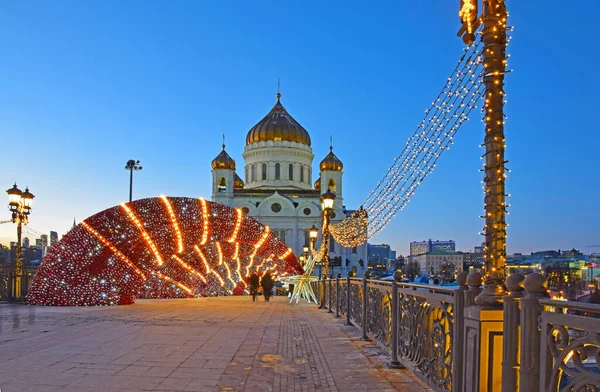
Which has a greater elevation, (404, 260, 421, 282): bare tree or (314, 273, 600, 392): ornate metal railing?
(314, 273, 600, 392): ornate metal railing

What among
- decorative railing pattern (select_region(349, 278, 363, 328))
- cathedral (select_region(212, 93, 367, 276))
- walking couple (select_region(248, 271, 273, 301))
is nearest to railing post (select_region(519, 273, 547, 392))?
decorative railing pattern (select_region(349, 278, 363, 328))

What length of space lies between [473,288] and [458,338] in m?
0.45

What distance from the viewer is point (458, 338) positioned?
482 centimetres

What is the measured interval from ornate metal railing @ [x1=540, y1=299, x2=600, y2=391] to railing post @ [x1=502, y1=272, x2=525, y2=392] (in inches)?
12.7

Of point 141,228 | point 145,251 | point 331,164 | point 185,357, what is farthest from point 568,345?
point 331,164

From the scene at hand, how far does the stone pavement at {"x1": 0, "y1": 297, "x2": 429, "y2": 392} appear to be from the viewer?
6.08 m

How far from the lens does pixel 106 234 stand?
17734 millimetres

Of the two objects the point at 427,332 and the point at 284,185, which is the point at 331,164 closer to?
the point at 284,185

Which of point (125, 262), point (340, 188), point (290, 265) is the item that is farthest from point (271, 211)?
point (125, 262)

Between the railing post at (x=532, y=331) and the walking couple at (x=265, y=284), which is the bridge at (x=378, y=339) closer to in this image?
the railing post at (x=532, y=331)

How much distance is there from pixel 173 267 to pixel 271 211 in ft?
164

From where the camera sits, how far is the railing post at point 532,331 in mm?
3611

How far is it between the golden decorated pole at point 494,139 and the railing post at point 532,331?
4.36ft

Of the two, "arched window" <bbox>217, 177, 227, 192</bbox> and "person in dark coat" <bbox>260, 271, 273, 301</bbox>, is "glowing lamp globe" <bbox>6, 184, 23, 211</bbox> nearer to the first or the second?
"person in dark coat" <bbox>260, 271, 273, 301</bbox>
